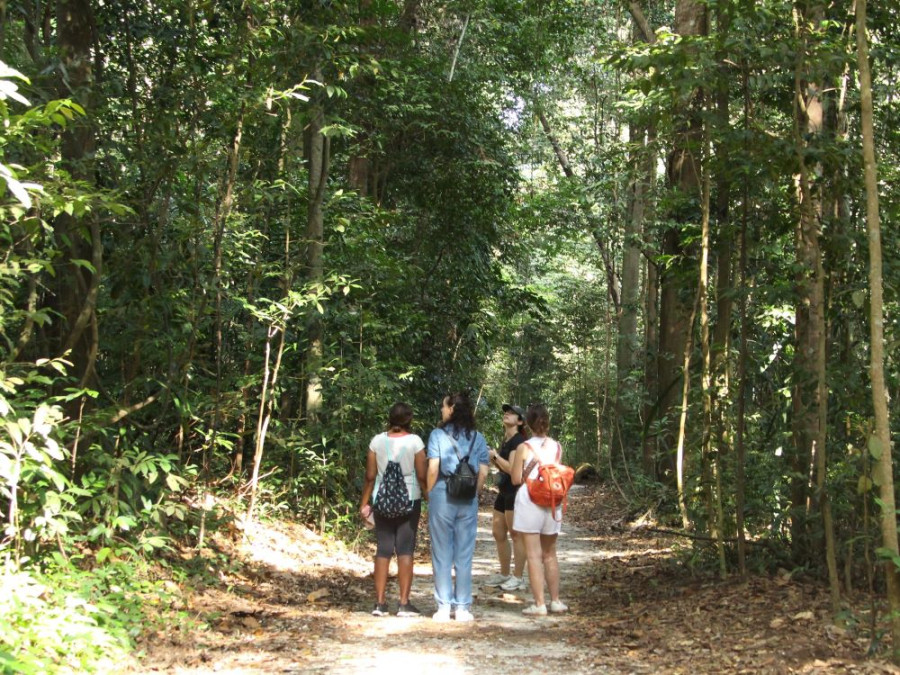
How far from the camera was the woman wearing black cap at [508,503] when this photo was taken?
912 centimetres

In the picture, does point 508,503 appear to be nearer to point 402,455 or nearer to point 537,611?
point 537,611

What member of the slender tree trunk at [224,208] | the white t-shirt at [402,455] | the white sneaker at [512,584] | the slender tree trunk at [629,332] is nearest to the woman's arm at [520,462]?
the white t-shirt at [402,455]

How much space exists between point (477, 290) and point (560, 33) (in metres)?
5.41

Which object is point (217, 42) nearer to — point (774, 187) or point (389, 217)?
point (389, 217)

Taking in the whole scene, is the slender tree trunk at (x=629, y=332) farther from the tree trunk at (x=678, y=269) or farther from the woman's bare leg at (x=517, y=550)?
the woman's bare leg at (x=517, y=550)

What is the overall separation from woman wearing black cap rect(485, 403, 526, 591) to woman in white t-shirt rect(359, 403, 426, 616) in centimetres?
137

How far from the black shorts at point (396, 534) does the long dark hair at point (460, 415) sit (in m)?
0.75

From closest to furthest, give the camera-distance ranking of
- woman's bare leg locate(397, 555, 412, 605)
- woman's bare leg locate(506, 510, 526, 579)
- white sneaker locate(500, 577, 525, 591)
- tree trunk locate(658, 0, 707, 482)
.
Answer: woman's bare leg locate(397, 555, 412, 605) < woman's bare leg locate(506, 510, 526, 579) < white sneaker locate(500, 577, 525, 591) < tree trunk locate(658, 0, 707, 482)

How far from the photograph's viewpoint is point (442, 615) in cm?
758

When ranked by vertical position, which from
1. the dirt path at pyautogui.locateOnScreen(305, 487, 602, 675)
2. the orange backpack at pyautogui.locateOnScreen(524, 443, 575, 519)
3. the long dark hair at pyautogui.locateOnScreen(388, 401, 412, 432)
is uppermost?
the long dark hair at pyautogui.locateOnScreen(388, 401, 412, 432)

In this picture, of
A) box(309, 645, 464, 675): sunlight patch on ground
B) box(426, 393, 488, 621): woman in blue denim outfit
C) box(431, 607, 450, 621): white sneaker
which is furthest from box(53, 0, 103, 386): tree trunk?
box(431, 607, 450, 621): white sneaker

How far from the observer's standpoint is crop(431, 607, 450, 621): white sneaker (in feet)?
24.8

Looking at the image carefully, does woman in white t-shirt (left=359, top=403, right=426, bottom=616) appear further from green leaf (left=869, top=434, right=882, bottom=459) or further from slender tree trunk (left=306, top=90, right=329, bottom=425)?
green leaf (left=869, top=434, right=882, bottom=459)

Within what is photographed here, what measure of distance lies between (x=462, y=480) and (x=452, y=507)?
0.94 feet
